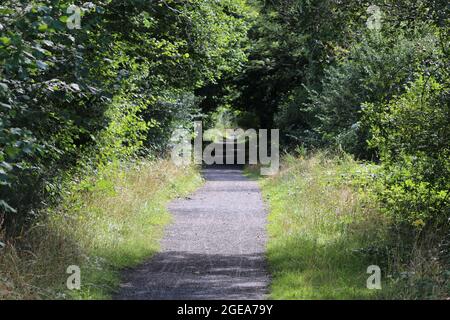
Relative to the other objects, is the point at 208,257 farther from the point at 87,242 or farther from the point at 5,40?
the point at 5,40

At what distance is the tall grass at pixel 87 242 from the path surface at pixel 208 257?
1.23 feet

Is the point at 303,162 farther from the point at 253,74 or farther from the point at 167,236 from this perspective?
the point at 253,74

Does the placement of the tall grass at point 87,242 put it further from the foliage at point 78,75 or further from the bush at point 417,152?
the bush at point 417,152

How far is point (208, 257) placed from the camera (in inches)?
501

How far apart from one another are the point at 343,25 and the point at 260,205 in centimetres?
841

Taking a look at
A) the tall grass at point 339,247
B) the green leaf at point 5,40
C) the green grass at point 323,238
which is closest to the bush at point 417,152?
the tall grass at point 339,247

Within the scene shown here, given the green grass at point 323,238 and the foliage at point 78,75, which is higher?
the foliage at point 78,75

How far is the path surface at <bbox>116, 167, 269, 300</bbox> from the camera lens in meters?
9.82

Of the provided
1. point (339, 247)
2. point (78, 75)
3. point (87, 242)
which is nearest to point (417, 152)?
point (339, 247)

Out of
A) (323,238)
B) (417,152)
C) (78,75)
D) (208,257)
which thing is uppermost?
(78,75)

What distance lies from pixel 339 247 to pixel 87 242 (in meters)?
3.91

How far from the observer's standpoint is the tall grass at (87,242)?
29.5ft

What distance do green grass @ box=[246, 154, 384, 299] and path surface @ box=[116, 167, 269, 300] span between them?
0.33m

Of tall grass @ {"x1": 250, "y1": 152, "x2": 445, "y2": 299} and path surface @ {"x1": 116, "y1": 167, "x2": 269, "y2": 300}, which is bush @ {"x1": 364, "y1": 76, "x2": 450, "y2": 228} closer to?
tall grass @ {"x1": 250, "y1": 152, "x2": 445, "y2": 299}
